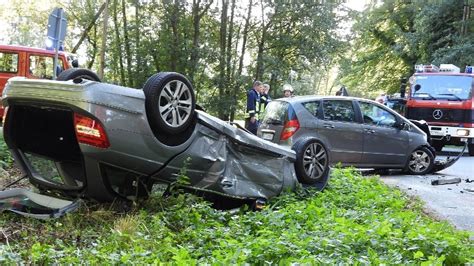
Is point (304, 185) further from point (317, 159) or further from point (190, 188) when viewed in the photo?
point (190, 188)

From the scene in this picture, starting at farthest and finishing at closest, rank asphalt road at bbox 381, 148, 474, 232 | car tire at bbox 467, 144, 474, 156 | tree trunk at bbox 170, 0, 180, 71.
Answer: tree trunk at bbox 170, 0, 180, 71
car tire at bbox 467, 144, 474, 156
asphalt road at bbox 381, 148, 474, 232

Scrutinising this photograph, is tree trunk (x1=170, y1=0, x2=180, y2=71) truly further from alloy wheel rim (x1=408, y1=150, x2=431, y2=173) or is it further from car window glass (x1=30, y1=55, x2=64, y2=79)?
alloy wheel rim (x1=408, y1=150, x2=431, y2=173)

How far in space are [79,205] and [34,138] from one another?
1.00 metres

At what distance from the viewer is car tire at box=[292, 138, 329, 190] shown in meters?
5.83

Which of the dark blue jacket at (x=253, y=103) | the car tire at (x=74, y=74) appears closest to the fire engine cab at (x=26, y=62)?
the dark blue jacket at (x=253, y=103)

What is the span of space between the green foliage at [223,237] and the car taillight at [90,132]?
638mm

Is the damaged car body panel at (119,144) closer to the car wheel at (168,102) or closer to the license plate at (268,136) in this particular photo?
the car wheel at (168,102)

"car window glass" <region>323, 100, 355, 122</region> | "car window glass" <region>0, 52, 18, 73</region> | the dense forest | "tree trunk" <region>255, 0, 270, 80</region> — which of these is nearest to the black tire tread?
"car window glass" <region>323, 100, 355, 122</region>

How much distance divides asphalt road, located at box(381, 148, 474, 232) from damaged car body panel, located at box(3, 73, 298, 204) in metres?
2.23

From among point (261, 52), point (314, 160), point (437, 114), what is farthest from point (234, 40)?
point (314, 160)

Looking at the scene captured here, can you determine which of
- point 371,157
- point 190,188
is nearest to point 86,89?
point 190,188

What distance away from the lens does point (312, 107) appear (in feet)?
29.2

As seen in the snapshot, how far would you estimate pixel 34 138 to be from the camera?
466cm

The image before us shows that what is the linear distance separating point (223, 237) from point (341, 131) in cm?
566
